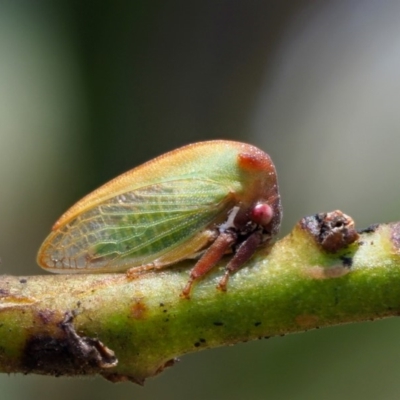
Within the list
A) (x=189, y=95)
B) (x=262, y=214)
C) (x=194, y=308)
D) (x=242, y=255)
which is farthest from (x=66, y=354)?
(x=189, y=95)

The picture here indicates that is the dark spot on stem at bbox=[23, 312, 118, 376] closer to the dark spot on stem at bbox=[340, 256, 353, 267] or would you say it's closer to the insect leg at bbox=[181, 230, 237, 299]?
the insect leg at bbox=[181, 230, 237, 299]

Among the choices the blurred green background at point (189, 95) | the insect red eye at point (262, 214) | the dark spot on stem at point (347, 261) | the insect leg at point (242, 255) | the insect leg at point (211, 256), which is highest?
the dark spot on stem at point (347, 261)

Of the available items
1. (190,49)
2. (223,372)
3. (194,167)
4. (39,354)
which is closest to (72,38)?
(190,49)

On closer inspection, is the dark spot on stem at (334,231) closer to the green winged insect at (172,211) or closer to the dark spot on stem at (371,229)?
the dark spot on stem at (371,229)

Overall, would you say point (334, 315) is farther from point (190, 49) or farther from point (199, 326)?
point (190, 49)

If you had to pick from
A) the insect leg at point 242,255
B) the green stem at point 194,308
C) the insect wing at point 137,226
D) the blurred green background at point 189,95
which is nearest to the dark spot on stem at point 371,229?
the green stem at point 194,308
